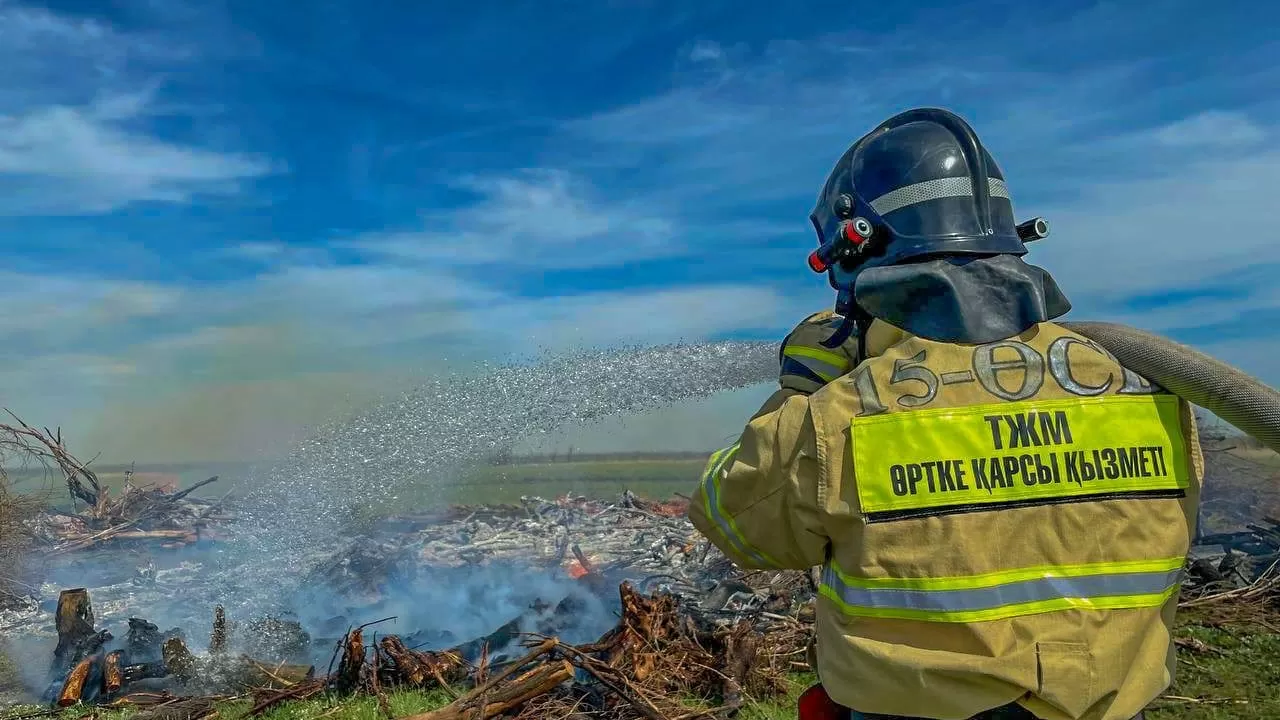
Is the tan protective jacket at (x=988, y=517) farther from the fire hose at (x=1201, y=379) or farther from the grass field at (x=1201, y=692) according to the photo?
the grass field at (x=1201, y=692)

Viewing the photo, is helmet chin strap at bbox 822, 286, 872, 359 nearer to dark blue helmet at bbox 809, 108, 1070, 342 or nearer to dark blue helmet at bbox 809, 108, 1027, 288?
dark blue helmet at bbox 809, 108, 1070, 342

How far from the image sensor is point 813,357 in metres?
2.51

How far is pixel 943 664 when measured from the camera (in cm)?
205

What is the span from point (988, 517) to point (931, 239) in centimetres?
84

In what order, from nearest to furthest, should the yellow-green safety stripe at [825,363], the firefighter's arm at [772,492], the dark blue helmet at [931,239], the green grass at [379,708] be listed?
the firefighter's arm at [772,492]
the dark blue helmet at [931,239]
the yellow-green safety stripe at [825,363]
the green grass at [379,708]

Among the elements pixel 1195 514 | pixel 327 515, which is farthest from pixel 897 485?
pixel 327 515

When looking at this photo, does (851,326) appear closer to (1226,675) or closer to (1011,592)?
(1011,592)

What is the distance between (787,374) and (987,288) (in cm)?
59

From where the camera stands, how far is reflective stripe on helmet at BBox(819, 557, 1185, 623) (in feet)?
6.76

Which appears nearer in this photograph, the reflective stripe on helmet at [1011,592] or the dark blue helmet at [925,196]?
the reflective stripe on helmet at [1011,592]

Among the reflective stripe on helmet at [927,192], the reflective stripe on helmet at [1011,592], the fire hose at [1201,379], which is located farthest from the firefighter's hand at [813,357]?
the fire hose at [1201,379]

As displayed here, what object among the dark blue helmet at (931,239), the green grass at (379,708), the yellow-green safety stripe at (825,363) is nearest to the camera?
the dark blue helmet at (931,239)

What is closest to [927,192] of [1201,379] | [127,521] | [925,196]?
[925,196]

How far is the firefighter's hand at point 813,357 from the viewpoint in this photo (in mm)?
2471
